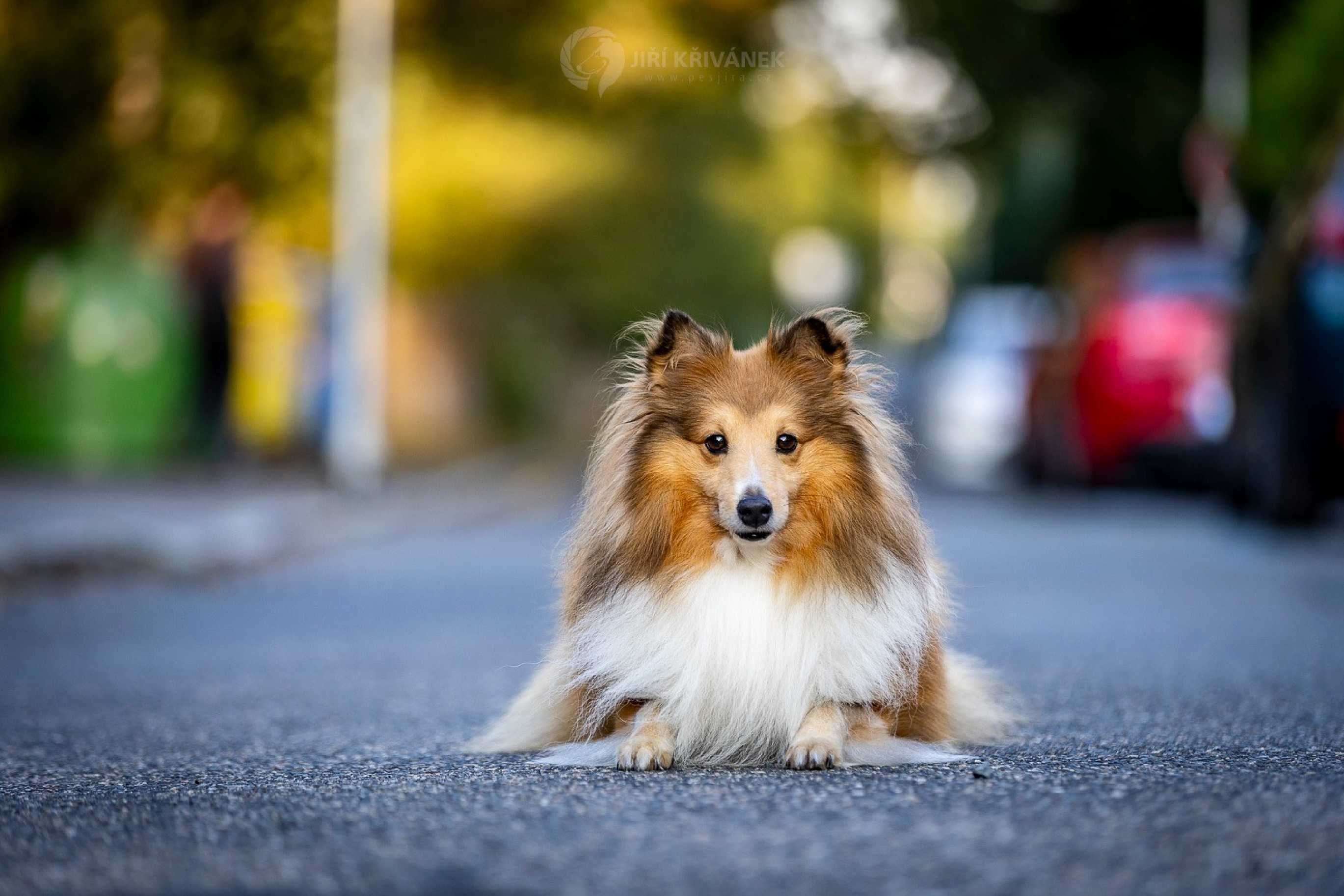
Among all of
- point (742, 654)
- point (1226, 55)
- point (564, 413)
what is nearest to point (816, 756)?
point (742, 654)

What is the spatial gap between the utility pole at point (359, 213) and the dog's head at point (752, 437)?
1694 cm

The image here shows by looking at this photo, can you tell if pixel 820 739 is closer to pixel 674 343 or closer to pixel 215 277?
pixel 674 343

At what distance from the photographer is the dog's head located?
5602 millimetres

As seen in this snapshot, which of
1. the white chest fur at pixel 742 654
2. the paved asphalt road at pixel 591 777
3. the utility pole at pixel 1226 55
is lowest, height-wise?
the paved asphalt road at pixel 591 777

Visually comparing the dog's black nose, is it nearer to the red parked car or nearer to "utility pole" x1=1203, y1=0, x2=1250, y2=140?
the red parked car

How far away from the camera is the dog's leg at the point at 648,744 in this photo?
5.23 meters

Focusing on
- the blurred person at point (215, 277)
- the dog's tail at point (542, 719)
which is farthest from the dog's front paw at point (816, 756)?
the blurred person at point (215, 277)

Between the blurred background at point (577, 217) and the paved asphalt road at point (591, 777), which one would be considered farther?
the blurred background at point (577, 217)

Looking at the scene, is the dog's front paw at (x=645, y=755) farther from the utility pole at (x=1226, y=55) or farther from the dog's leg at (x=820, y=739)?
the utility pole at (x=1226, y=55)

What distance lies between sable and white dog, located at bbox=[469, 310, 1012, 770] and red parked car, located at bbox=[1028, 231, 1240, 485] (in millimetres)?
9597

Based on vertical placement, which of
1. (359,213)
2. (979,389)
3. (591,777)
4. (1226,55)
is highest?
(1226,55)

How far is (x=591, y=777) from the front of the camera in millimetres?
5109

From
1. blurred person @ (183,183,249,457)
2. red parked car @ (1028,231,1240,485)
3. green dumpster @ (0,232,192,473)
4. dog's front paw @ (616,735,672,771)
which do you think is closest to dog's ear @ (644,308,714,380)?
dog's front paw @ (616,735,672,771)

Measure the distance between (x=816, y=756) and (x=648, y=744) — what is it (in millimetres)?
448
